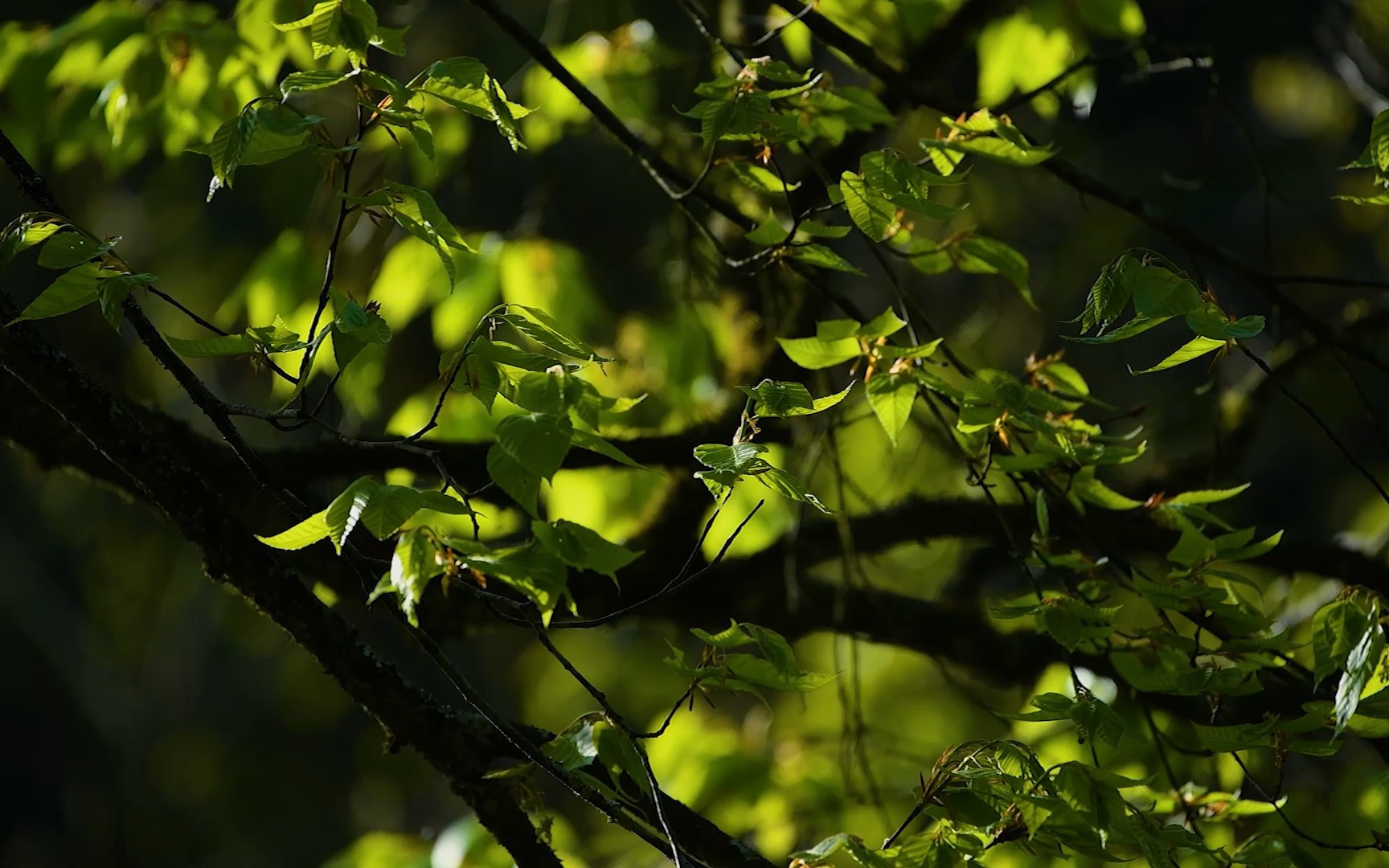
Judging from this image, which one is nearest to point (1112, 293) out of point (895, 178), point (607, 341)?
point (895, 178)

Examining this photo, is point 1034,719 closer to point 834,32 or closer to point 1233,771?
point 834,32

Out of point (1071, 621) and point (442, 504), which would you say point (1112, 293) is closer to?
point (1071, 621)

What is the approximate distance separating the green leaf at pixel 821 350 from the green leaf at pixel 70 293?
41cm

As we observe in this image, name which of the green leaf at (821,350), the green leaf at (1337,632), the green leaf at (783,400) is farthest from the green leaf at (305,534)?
the green leaf at (1337,632)

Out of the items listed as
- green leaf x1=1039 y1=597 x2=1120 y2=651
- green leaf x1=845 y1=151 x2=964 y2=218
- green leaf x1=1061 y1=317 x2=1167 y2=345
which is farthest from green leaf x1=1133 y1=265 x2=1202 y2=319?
green leaf x1=1039 y1=597 x2=1120 y2=651

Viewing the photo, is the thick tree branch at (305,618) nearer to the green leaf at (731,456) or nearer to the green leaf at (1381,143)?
the green leaf at (731,456)

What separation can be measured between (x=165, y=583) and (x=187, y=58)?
3.49 m

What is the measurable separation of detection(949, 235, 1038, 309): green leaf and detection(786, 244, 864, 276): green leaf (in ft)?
0.36

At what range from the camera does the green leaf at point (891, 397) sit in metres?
0.78

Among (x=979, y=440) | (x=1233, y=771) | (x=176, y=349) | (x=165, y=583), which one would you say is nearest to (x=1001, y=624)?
(x=1233, y=771)

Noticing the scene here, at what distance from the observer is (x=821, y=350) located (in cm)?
82

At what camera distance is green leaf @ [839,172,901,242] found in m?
0.75

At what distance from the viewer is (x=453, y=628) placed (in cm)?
125

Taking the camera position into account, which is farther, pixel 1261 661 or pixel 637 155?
pixel 637 155
